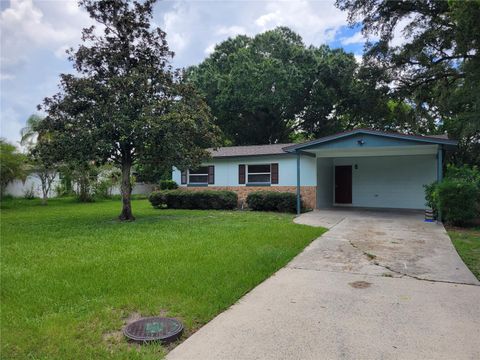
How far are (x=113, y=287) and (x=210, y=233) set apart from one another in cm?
464

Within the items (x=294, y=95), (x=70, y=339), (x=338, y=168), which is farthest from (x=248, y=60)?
(x=70, y=339)

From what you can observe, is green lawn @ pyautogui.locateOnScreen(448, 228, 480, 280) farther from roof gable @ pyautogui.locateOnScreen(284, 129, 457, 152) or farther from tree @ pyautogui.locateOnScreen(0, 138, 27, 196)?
tree @ pyautogui.locateOnScreen(0, 138, 27, 196)

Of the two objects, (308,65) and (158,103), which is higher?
(308,65)

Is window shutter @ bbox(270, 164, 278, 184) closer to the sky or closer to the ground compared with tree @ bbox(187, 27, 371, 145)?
closer to the ground

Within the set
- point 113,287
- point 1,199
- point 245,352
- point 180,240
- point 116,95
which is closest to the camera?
point 245,352

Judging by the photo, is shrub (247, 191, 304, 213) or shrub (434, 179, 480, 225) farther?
shrub (247, 191, 304, 213)

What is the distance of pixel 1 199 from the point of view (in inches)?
885

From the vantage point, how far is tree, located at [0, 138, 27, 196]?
18281mm

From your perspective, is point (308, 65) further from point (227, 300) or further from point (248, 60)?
point (227, 300)

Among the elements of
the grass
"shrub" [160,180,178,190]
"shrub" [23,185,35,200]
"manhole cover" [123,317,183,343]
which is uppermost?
"shrub" [160,180,178,190]

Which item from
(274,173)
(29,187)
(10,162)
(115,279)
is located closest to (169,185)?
(274,173)

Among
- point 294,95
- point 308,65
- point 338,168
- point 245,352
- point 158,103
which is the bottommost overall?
point 245,352

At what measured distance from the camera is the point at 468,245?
8094mm

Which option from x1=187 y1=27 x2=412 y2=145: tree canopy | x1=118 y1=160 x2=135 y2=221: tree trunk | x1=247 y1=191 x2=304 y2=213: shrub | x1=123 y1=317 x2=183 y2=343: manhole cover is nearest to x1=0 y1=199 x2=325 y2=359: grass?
x1=123 y1=317 x2=183 y2=343: manhole cover
